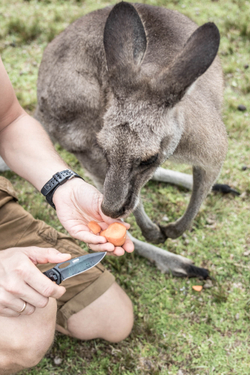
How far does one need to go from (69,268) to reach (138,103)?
2.96 feet

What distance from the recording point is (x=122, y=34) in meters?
1.88

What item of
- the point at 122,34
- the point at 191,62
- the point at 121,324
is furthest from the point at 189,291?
the point at 122,34

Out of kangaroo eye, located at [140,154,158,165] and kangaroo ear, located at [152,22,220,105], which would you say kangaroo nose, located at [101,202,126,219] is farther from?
kangaroo ear, located at [152,22,220,105]

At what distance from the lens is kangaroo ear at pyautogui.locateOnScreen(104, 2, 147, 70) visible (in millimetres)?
1860

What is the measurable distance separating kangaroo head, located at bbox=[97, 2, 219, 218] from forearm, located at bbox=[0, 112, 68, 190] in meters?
0.41

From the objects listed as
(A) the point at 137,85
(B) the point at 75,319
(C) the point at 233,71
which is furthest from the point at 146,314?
(C) the point at 233,71

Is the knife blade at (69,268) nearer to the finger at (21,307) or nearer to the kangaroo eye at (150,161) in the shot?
the finger at (21,307)

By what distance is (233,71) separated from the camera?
4.20 m

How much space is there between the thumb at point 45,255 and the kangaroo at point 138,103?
41 cm

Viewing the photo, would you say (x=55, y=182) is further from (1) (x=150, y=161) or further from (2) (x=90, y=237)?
(1) (x=150, y=161)

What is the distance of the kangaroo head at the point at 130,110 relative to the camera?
182 centimetres

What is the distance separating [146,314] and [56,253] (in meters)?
1.27

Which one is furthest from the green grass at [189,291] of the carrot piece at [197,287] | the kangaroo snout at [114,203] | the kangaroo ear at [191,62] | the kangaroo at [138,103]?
the kangaroo ear at [191,62]

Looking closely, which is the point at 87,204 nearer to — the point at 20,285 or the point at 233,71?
the point at 20,285
